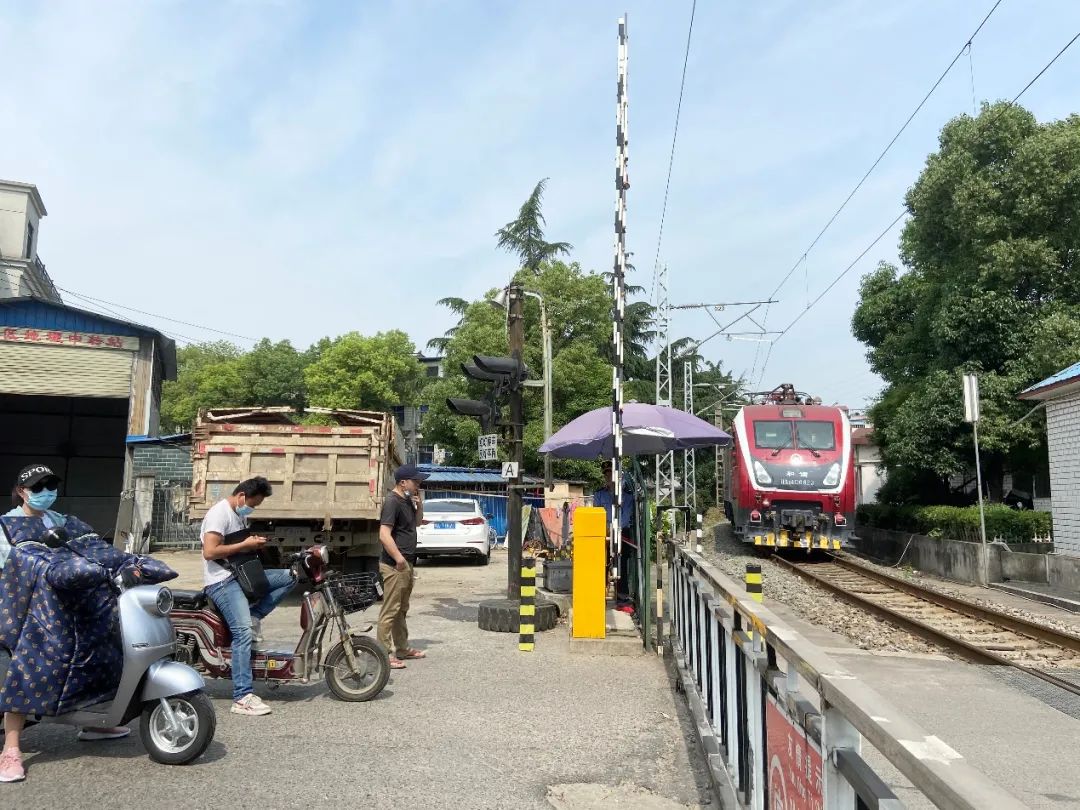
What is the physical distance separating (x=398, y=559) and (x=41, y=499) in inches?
127

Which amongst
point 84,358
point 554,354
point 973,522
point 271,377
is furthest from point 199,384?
point 973,522

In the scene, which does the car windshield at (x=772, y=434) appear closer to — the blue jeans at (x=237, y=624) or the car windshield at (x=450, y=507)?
the car windshield at (x=450, y=507)

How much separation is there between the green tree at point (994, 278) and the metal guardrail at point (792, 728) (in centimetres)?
1658

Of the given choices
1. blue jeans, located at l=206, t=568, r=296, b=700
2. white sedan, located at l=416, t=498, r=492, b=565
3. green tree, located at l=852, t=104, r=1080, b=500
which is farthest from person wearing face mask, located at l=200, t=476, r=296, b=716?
green tree, located at l=852, t=104, r=1080, b=500

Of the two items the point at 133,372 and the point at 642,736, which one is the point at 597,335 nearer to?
the point at 133,372

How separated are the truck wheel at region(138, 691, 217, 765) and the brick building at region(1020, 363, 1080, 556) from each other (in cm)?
1425

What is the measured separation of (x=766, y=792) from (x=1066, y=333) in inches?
731

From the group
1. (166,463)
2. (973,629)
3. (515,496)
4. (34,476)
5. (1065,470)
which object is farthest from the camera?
(166,463)

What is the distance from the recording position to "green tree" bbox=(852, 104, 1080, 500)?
18703 mm

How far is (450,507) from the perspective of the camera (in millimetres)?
18547

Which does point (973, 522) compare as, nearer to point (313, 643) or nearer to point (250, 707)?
point (313, 643)

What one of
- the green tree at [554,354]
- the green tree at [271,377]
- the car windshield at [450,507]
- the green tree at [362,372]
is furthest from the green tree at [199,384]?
the car windshield at [450,507]

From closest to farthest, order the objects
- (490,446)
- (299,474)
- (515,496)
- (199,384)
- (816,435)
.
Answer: (490,446), (515,496), (299,474), (816,435), (199,384)

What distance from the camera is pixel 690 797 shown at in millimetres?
4352
